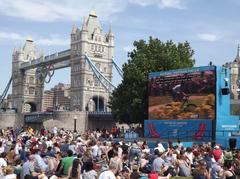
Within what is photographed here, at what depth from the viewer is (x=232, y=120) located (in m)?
35.4

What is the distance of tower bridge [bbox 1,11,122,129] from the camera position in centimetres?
11994

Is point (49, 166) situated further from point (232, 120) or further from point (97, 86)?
point (97, 86)

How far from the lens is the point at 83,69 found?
405 ft

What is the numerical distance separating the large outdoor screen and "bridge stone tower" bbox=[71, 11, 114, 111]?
7681cm

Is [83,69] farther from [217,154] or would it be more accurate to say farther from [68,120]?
[217,154]

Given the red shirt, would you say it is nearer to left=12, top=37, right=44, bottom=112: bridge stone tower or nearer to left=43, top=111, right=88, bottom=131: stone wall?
left=43, top=111, right=88, bottom=131: stone wall

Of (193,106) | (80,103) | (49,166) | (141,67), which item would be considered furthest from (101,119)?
(49,166)

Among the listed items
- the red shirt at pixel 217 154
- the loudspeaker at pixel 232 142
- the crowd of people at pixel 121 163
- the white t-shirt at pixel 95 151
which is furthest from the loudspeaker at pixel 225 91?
the white t-shirt at pixel 95 151

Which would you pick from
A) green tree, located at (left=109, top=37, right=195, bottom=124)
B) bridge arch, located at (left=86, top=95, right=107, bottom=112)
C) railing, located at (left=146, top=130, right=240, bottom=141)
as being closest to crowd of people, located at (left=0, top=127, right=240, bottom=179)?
railing, located at (left=146, top=130, right=240, bottom=141)

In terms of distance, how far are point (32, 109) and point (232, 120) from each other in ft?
409

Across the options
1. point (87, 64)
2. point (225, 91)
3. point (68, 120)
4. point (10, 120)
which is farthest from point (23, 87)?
point (225, 91)

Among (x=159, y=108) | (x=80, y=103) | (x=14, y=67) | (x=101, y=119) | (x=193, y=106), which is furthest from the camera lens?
(x=14, y=67)

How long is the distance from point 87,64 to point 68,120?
1476 inches

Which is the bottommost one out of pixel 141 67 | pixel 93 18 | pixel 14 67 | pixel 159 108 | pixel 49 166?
pixel 49 166
